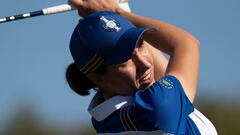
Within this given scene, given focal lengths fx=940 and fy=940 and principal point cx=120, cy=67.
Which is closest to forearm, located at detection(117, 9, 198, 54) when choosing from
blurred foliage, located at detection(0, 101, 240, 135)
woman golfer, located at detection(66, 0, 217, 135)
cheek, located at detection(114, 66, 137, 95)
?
woman golfer, located at detection(66, 0, 217, 135)

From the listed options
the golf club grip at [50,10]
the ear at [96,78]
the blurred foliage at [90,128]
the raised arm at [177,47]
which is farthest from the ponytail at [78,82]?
the blurred foliage at [90,128]

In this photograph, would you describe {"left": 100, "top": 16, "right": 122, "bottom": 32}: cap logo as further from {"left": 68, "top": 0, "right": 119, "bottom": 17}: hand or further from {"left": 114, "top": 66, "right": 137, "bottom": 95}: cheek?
{"left": 68, "top": 0, "right": 119, "bottom": 17}: hand

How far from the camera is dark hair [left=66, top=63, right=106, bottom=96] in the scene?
414 centimetres

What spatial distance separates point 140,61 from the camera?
12.6 ft

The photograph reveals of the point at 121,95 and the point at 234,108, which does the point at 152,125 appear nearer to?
the point at 121,95

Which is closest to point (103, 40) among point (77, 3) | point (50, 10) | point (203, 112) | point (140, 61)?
point (140, 61)

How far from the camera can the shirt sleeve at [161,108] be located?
3742mm

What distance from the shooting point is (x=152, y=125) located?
3785mm

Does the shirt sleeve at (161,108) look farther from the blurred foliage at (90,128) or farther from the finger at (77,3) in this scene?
the blurred foliage at (90,128)

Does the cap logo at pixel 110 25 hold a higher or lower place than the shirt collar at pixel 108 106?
higher

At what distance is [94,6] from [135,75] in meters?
0.53

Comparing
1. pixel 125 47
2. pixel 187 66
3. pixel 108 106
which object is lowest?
pixel 108 106

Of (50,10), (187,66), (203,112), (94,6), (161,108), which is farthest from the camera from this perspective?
(203,112)

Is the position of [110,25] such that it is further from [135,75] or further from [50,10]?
[50,10]
